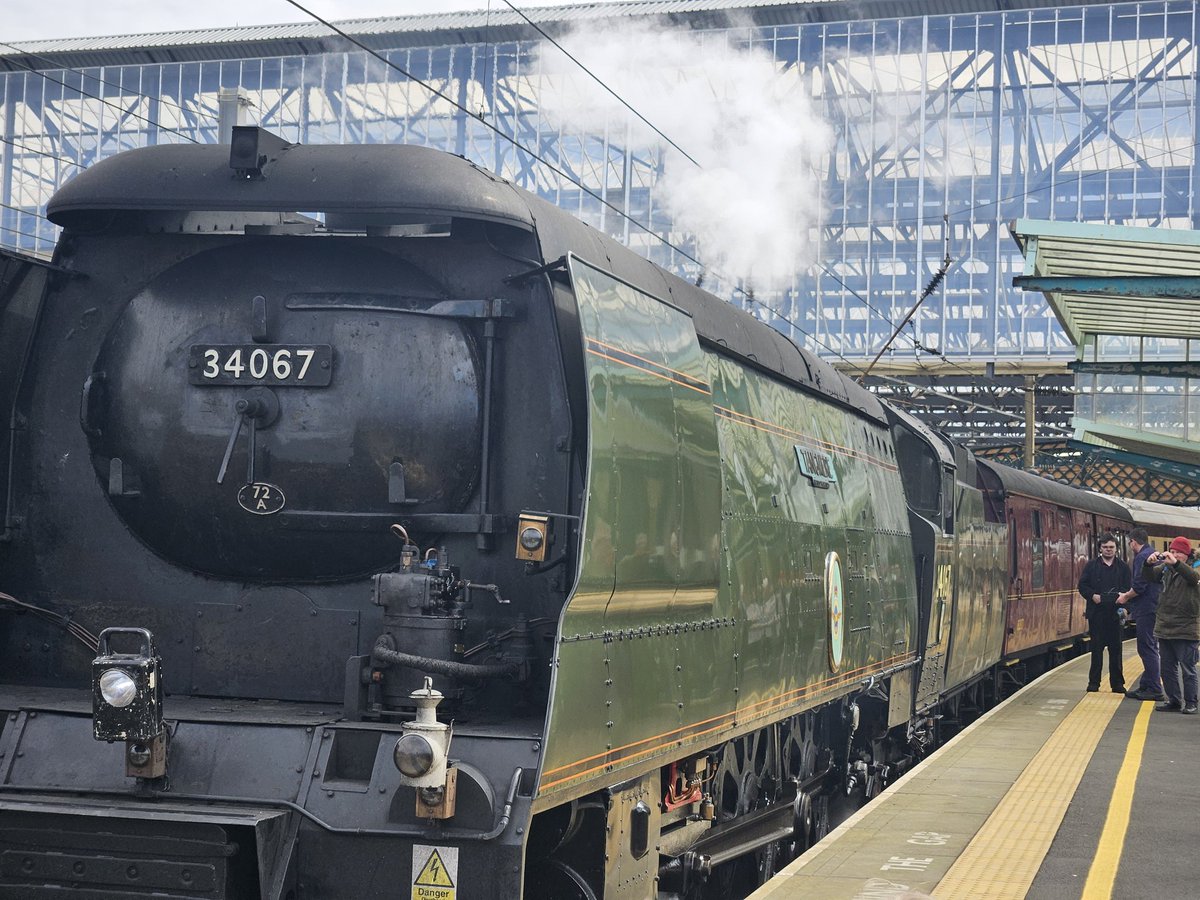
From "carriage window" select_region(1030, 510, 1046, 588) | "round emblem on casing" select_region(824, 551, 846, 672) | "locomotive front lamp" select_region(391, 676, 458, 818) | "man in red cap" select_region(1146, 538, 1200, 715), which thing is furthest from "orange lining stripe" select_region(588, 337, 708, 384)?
"carriage window" select_region(1030, 510, 1046, 588)

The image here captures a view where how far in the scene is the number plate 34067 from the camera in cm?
525

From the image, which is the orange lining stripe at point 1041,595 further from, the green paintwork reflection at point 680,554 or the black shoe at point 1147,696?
the green paintwork reflection at point 680,554

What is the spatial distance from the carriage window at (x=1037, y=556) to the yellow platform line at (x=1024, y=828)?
26.0 feet

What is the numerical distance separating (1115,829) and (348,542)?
4491 millimetres

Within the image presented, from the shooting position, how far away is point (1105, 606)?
1519 cm

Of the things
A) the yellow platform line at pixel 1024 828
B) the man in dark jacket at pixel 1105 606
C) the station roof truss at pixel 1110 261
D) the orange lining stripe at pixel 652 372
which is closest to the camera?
the orange lining stripe at pixel 652 372

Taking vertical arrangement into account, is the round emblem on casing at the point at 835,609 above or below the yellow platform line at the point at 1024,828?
above

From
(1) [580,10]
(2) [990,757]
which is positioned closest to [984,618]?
(2) [990,757]

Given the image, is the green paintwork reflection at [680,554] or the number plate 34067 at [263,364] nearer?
the green paintwork reflection at [680,554]

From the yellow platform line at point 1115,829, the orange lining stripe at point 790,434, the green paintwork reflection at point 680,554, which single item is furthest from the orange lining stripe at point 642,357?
the yellow platform line at point 1115,829

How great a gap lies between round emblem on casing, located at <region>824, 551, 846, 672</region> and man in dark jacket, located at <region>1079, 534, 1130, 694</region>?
7.30m

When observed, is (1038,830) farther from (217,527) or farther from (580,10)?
(580,10)

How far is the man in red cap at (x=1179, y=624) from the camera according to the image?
12680 millimetres

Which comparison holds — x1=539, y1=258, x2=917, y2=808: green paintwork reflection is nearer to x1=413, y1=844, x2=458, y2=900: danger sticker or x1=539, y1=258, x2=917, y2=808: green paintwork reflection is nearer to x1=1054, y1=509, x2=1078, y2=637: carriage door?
x1=413, y1=844, x2=458, y2=900: danger sticker
